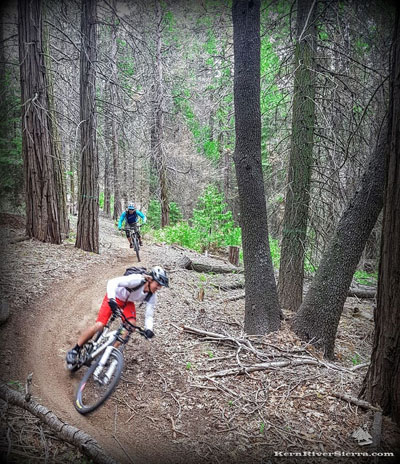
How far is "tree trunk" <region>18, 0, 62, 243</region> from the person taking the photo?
29.9 ft

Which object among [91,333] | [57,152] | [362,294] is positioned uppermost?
[57,152]

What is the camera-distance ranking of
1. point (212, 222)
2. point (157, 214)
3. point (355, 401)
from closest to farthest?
1. point (355, 401)
2. point (212, 222)
3. point (157, 214)

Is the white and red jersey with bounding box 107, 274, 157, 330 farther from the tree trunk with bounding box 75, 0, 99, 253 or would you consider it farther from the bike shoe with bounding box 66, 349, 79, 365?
the tree trunk with bounding box 75, 0, 99, 253

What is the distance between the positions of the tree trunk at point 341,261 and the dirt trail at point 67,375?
3.65 m

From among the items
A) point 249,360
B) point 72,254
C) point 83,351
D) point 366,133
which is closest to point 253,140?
point 366,133

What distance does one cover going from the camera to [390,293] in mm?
3621

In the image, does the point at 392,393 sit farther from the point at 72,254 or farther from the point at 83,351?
the point at 72,254

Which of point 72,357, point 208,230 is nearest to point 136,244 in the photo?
point 72,357

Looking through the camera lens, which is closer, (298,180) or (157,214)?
(298,180)

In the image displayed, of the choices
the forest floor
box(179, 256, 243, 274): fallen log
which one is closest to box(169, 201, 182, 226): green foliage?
box(179, 256, 243, 274): fallen log

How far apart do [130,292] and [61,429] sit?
201 centimetres

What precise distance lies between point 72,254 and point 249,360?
6.61m

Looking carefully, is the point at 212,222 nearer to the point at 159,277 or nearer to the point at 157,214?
the point at 157,214

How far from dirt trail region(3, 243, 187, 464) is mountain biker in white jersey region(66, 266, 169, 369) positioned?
427 millimetres
